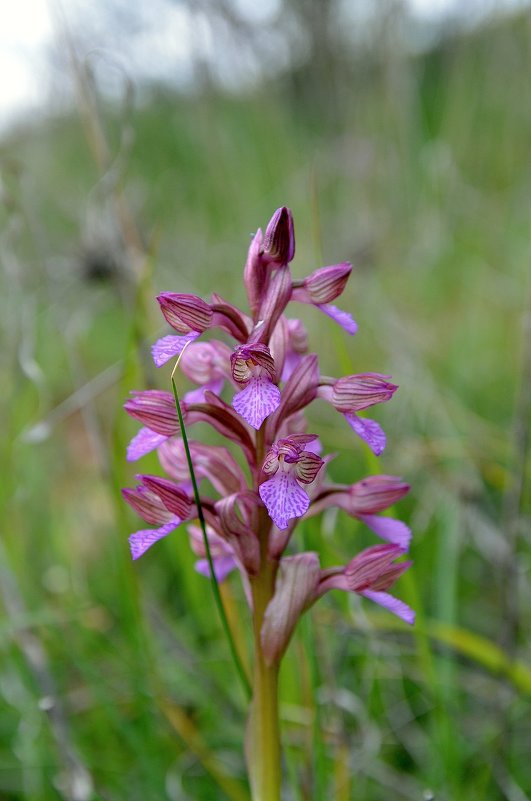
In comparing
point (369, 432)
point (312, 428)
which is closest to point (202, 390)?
point (369, 432)

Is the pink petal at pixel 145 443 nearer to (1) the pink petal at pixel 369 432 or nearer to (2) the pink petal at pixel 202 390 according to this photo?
(2) the pink petal at pixel 202 390

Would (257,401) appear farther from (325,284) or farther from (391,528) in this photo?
(391,528)

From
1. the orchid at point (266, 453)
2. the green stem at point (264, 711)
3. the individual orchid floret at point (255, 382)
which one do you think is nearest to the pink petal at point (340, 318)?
the orchid at point (266, 453)

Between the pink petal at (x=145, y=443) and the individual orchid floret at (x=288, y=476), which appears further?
the pink petal at (x=145, y=443)

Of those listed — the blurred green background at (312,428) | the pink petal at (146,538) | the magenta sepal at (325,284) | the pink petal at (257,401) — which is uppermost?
the magenta sepal at (325,284)

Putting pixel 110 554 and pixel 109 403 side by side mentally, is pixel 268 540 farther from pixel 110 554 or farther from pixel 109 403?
pixel 109 403

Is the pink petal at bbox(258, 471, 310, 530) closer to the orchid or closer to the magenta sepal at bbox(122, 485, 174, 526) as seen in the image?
the orchid

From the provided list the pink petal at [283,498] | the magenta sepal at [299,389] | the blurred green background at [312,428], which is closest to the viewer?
the pink petal at [283,498]

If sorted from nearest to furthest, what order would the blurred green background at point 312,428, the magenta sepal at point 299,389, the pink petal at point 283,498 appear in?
the pink petal at point 283,498 < the magenta sepal at point 299,389 < the blurred green background at point 312,428

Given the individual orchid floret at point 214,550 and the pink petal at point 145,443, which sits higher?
the pink petal at point 145,443
